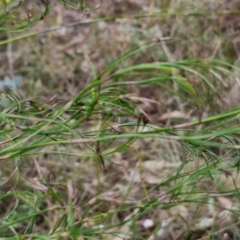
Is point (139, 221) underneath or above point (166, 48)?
underneath

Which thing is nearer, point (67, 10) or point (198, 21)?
point (198, 21)

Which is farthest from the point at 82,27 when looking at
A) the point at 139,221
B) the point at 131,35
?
the point at 139,221

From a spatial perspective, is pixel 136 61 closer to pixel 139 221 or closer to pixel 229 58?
pixel 229 58

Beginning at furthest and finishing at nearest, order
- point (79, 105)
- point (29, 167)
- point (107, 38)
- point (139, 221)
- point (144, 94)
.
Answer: point (107, 38), point (144, 94), point (29, 167), point (139, 221), point (79, 105)

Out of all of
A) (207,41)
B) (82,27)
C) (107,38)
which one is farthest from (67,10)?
(207,41)

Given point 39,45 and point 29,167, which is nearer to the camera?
point 29,167

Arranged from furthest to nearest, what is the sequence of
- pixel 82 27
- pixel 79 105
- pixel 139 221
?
pixel 82 27 → pixel 139 221 → pixel 79 105

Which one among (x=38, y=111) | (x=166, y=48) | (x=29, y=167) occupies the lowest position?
(x=29, y=167)

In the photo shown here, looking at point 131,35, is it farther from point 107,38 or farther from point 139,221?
point 139,221

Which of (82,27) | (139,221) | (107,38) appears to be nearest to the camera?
(139,221)
